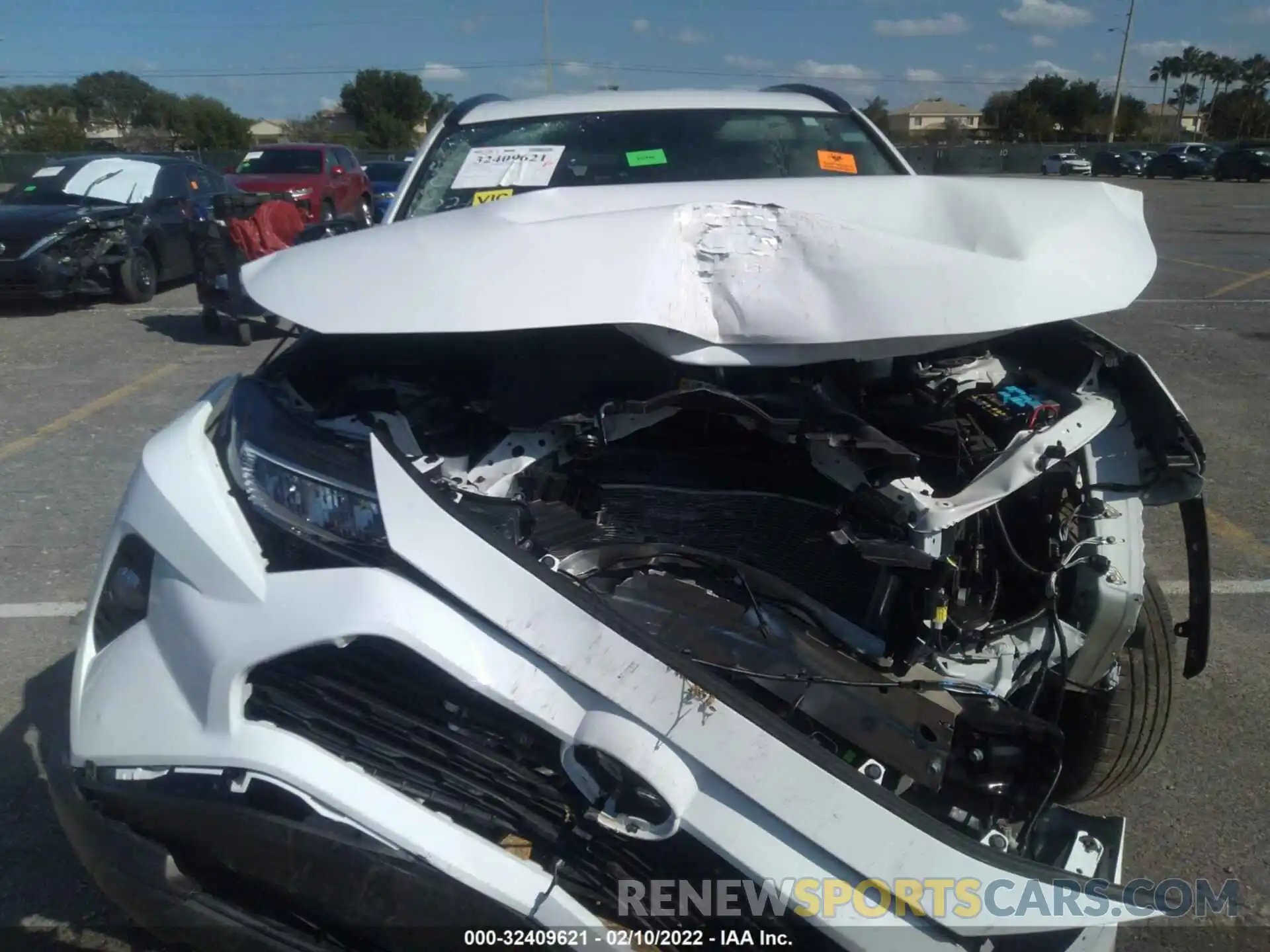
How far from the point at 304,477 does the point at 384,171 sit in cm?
2136

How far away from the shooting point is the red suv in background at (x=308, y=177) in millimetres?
15789

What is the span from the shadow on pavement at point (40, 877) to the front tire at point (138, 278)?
8.73 metres

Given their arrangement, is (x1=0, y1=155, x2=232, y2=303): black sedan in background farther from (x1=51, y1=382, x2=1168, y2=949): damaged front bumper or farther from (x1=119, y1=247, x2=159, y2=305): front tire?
(x1=51, y1=382, x2=1168, y2=949): damaged front bumper

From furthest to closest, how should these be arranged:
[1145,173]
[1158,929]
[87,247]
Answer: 1. [1145,173]
2. [87,247]
3. [1158,929]

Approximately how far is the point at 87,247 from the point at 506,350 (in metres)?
9.51

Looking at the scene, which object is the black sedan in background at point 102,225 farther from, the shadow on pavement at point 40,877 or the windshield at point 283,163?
the shadow on pavement at point 40,877

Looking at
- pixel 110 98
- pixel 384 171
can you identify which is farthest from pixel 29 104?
pixel 384 171

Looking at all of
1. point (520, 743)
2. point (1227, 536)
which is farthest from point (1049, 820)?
point (1227, 536)

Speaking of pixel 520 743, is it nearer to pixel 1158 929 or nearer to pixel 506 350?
pixel 506 350

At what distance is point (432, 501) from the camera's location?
1.70 m

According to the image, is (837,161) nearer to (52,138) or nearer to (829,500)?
(829,500)

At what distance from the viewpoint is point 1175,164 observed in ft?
127

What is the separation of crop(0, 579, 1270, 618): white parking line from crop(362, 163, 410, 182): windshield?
728 inches

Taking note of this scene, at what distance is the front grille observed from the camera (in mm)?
1676
